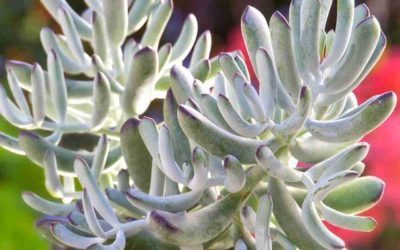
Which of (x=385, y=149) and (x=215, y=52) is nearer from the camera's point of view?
(x=385, y=149)

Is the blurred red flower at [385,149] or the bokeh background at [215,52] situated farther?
the blurred red flower at [385,149]

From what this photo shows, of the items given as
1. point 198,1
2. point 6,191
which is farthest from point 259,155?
point 198,1

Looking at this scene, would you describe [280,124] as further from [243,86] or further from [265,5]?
[265,5]

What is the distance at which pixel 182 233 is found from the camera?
0.39 metres

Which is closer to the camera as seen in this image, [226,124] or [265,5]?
[226,124]

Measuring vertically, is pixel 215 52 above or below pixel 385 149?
below

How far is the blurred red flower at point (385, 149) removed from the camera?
116 centimetres

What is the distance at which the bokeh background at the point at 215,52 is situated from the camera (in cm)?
86

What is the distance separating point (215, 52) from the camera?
1841 mm

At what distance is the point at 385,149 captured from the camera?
117 centimetres

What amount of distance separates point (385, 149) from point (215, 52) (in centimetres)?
73

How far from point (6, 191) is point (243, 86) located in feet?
1.77

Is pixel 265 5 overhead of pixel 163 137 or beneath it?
beneath

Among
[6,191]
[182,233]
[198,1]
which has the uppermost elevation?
[182,233]
